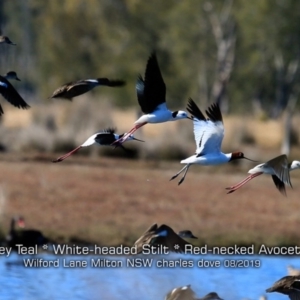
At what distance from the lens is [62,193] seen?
58.4ft

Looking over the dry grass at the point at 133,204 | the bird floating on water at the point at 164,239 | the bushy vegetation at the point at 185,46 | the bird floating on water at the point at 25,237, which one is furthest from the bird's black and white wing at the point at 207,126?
the bushy vegetation at the point at 185,46

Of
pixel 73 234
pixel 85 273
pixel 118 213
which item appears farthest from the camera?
pixel 118 213

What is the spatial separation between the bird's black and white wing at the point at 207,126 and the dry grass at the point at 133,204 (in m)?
6.05

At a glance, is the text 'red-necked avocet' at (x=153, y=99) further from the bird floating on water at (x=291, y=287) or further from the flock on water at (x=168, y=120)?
the bird floating on water at (x=291, y=287)

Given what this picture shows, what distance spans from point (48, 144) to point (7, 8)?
4597 centimetres

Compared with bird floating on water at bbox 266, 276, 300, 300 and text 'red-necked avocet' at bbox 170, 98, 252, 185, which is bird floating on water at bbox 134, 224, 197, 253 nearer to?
bird floating on water at bbox 266, 276, 300, 300

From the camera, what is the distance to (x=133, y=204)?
17.4 m

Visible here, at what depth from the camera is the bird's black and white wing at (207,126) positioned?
8156mm

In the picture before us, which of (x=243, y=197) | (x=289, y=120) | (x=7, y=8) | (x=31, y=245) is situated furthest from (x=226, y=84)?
(x=7, y=8)

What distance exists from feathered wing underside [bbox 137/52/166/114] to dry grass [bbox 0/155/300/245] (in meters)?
5.55

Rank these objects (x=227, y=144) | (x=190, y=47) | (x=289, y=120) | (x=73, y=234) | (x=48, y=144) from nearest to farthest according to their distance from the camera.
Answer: (x=73, y=234)
(x=48, y=144)
(x=227, y=144)
(x=289, y=120)
(x=190, y=47)

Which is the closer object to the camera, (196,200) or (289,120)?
(196,200)

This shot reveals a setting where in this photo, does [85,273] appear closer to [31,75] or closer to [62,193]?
[62,193]

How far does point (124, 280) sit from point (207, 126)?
16.3ft
